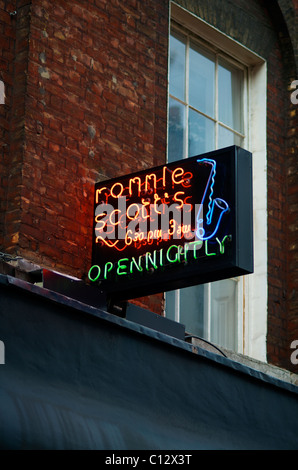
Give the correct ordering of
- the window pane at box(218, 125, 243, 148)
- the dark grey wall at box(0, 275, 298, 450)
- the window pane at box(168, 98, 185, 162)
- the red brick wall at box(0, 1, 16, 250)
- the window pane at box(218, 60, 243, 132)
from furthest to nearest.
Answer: the window pane at box(218, 60, 243, 132) → the window pane at box(218, 125, 243, 148) → the window pane at box(168, 98, 185, 162) → the red brick wall at box(0, 1, 16, 250) → the dark grey wall at box(0, 275, 298, 450)

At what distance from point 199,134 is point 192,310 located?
1.87m

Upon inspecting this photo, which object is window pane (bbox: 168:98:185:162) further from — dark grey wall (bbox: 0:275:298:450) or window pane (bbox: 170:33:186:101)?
dark grey wall (bbox: 0:275:298:450)

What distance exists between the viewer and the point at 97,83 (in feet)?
31.9

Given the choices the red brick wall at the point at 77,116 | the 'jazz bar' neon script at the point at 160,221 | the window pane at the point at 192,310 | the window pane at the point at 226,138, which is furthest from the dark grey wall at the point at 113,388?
the window pane at the point at 226,138

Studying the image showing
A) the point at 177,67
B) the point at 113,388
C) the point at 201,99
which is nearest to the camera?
the point at 113,388

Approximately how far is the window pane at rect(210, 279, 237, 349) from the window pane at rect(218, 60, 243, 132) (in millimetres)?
1760

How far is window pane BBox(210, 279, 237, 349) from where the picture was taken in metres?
10.8

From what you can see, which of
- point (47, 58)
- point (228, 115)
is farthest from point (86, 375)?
point (228, 115)

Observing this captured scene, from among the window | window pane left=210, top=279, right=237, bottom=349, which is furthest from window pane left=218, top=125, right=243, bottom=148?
window pane left=210, top=279, right=237, bottom=349

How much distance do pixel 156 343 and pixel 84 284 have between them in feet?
3.22

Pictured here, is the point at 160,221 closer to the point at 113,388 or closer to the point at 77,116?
the point at 77,116

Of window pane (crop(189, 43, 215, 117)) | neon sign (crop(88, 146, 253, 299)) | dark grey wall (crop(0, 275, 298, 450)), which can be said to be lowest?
dark grey wall (crop(0, 275, 298, 450))

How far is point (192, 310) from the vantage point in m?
10.6

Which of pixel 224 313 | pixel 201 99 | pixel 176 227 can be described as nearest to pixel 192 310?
pixel 224 313
